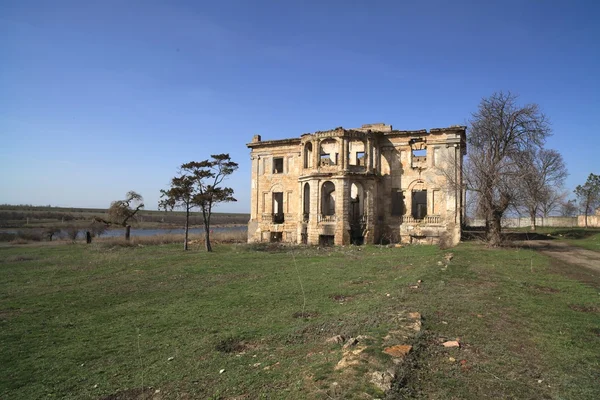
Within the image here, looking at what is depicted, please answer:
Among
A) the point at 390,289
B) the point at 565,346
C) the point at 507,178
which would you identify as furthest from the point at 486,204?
the point at 565,346

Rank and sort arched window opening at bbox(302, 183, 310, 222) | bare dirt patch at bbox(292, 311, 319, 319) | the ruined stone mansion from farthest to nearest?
1. arched window opening at bbox(302, 183, 310, 222)
2. the ruined stone mansion
3. bare dirt patch at bbox(292, 311, 319, 319)

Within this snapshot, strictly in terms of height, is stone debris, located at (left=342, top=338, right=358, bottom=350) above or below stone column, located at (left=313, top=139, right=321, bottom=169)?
below

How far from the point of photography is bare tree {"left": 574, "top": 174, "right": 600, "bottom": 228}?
46.5m

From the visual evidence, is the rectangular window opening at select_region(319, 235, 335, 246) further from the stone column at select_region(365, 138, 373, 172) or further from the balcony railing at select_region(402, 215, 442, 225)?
the stone column at select_region(365, 138, 373, 172)

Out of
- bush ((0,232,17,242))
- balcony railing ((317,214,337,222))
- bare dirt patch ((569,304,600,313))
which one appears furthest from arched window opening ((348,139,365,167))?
bush ((0,232,17,242))

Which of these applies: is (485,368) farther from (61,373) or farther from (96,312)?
(96,312)

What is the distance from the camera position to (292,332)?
7.26m

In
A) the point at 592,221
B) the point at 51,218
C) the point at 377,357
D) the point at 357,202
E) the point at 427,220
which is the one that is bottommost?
the point at 377,357

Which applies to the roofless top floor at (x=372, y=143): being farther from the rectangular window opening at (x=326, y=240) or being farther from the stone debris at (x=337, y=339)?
the stone debris at (x=337, y=339)

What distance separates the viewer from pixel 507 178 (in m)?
19.3

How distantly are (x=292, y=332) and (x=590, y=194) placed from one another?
177 feet

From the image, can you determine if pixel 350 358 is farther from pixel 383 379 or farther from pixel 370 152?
pixel 370 152

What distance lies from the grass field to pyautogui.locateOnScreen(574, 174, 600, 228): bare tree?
41.8 meters

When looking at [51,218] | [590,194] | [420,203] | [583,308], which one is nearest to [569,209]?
[590,194]
